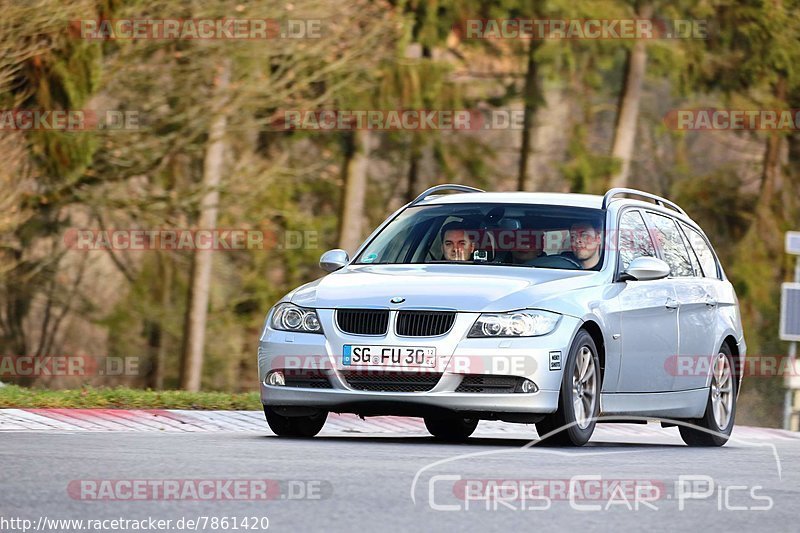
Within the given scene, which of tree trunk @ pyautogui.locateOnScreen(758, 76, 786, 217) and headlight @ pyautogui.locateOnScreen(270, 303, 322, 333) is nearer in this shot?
headlight @ pyautogui.locateOnScreen(270, 303, 322, 333)

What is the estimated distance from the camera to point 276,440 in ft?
36.1

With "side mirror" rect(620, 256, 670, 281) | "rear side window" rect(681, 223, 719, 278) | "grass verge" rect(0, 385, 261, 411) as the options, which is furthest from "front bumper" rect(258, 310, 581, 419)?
"grass verge" rect(0, 385, 261, 411)

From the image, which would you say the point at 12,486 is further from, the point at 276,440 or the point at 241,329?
the point at 241,329

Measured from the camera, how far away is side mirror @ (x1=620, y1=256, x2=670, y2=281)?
11.6m

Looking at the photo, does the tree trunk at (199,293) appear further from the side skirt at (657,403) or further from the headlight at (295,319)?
the headlight at (295,319)

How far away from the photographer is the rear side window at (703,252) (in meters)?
13.8

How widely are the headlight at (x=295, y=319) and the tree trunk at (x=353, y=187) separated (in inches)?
905

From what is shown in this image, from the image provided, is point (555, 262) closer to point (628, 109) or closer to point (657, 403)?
point (657, 403)

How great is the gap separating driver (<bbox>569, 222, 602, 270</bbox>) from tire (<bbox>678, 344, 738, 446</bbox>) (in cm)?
185

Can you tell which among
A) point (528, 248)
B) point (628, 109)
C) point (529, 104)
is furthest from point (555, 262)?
point (628, 109)

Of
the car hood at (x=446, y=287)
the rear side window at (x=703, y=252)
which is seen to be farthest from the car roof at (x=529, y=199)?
the rear side window at (x=703, y=252)

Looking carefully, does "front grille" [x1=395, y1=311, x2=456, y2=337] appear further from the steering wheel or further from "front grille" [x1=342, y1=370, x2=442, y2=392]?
the steering wheel

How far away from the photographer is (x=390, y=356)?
10.6m

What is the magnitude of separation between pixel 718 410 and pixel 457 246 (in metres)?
2.67
